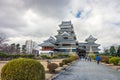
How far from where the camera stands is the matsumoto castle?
78.8m

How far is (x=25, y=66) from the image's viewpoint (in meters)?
8.63

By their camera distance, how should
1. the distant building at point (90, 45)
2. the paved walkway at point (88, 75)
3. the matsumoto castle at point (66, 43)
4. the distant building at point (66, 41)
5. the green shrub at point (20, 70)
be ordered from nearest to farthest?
the green shrub at point (20, 70), the paved walkway at point (88, 75), the matsumoto castle at point (66, 43), the distant building at point (66, 41), the distant building at point (90, 45)

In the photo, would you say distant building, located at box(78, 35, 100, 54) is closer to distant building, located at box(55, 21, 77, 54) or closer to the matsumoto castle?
the matsumoto castle

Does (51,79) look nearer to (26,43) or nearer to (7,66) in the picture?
(7,66)

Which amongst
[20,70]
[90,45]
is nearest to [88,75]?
[20,70]

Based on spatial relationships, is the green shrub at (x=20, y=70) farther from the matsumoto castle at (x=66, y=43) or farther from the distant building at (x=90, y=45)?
the distant building at (x=90, y=45)

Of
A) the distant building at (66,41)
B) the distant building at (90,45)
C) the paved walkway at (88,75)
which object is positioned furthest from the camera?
the distant building at (90,45)

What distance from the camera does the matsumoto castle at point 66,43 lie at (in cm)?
7881

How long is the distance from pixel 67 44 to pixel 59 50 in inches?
155

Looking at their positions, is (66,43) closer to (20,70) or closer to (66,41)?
(66,41)

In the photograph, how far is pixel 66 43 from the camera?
83.6m

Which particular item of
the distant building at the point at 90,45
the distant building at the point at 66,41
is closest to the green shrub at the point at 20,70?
the distant building at the point at 66,41

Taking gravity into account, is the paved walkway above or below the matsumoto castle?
below

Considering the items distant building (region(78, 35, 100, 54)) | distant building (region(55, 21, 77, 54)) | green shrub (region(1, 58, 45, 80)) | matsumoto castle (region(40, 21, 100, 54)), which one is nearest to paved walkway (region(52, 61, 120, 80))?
green shrub (region(1, 58, 45, 80))
